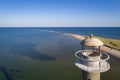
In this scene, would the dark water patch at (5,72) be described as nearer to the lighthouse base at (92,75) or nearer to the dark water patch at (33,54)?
the dark water patch at (33,54)

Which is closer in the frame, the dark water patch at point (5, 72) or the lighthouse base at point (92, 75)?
the lighthouse base at point (92, 75)

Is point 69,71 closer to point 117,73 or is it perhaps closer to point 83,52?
point 117,73

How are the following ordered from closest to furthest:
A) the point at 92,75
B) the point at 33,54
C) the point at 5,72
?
the point at 92,75, the point at 5,72, the point at 33,54

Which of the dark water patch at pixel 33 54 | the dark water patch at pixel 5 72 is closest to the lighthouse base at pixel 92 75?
the dark water patch at pixel 5 72

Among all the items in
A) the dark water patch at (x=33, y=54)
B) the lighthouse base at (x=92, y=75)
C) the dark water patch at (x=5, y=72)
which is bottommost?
the dark water patch at (x=33, y=54)

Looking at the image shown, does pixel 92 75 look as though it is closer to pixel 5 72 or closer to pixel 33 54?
pixel 5 72

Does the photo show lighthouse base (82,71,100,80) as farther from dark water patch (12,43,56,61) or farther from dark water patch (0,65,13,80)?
dark water patch (12,43,56,61)

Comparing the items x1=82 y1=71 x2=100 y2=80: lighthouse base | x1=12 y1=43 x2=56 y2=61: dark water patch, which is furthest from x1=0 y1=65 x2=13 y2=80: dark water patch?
x1=82 y1=71 x2=100 y2=80: lighthouse base

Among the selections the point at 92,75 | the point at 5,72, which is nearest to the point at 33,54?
the point at 5,72

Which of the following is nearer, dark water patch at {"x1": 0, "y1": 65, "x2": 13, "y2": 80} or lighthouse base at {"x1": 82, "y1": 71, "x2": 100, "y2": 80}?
lighthouse base at {"x1": 82, "y1": 71, "x2": 100, "y2": 80}

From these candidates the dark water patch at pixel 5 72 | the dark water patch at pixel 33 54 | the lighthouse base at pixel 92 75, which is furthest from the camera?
the dark water patch at pixel 33 54

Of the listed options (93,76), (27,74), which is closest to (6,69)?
(27,74)
